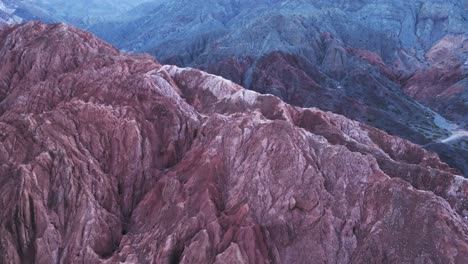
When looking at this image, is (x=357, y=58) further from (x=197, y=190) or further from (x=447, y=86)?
(x=197, y=190)

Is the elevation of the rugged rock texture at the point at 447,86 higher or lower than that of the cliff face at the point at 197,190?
lower

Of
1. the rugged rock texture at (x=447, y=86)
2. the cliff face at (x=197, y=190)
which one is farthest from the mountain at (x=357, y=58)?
the cliff face at (x=197, y=190)

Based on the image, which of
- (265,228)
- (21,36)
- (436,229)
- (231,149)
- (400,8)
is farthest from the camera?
(400,8)

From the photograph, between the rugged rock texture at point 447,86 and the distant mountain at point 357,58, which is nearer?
the distant mountain at point 357,58

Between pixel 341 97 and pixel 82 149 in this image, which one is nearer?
pixel 82 149

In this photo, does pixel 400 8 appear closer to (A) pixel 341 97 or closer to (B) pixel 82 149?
(A) pixel 341 97

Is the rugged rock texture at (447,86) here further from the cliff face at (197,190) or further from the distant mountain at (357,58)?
the cliff face at (197,190)

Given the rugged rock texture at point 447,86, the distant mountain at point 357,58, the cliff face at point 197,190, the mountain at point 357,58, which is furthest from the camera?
the rugged rock texture at point 447,86

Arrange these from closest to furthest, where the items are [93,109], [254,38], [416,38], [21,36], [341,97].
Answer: [93,109]
[21,36]
[341,97]
[254,38]
[416,38]

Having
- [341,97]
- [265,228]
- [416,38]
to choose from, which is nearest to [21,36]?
[265,228]
